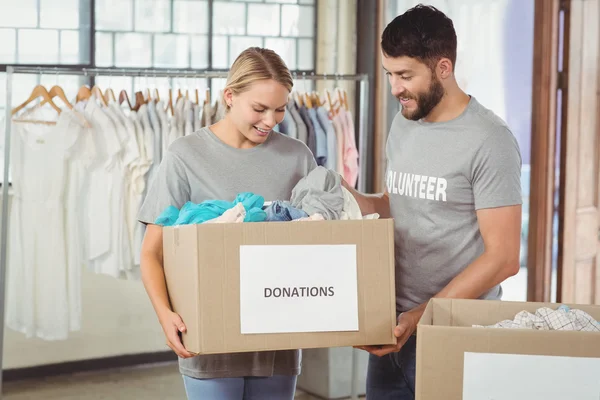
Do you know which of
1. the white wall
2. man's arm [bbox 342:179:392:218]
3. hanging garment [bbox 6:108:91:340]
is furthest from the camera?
the white wall

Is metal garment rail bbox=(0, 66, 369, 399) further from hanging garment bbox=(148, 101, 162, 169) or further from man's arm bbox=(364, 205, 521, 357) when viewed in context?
man's arm bbox=(364, 205, 521, 357)

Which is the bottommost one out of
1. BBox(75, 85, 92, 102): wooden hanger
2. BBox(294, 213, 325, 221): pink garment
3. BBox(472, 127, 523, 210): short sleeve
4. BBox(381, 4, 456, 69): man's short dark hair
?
BBox(294, 213, 325, 221): pink garment

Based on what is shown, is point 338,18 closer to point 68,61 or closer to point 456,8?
point 456,8

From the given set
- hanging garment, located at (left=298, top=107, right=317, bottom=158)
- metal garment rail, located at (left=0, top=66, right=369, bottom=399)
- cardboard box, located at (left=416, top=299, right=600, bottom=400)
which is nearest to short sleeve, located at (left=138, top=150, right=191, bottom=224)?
cardboard box, located at (left=416, top=299, right=600, bottom=400)

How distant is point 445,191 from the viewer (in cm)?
180

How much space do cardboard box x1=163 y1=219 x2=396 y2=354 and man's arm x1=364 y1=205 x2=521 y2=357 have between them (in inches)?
5.8

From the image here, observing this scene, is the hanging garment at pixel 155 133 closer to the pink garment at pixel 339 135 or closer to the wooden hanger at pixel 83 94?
the wooden hanger at pixel 83 94

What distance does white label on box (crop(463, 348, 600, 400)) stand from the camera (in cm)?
131

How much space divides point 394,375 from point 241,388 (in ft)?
1.21

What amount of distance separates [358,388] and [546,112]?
157 centimetres

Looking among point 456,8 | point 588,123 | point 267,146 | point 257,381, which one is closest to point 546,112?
point 588,123

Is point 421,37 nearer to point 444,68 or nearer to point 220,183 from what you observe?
point 444,68

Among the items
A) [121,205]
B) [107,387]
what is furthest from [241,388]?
[107,387]

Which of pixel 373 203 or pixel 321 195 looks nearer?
pixel 321 195
